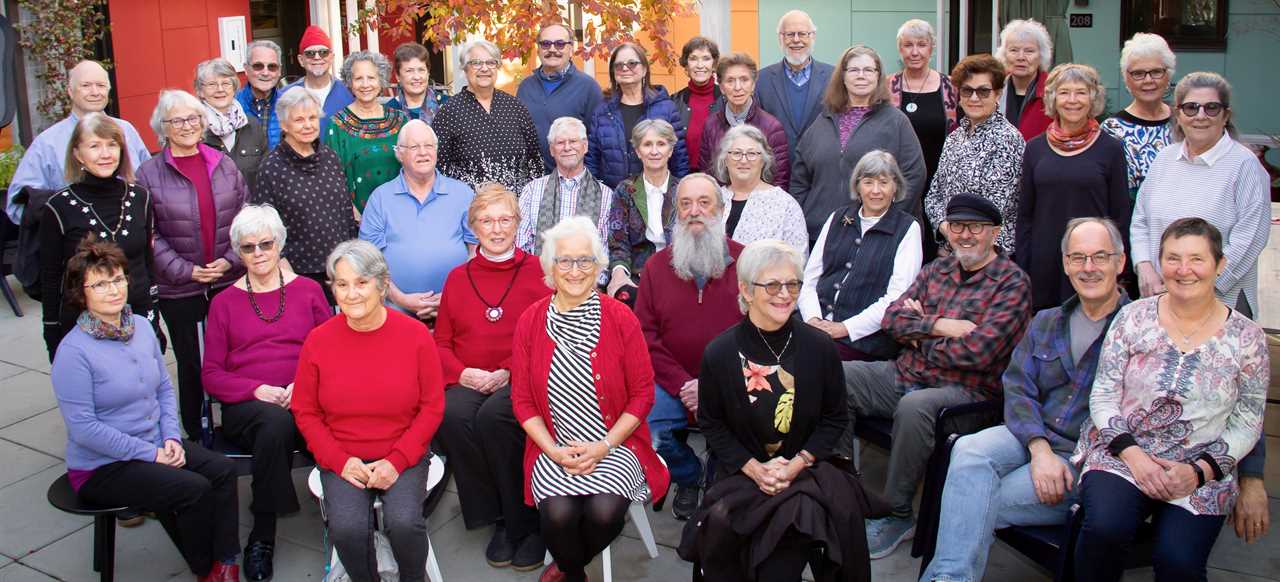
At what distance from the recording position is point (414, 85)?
6.32 metres

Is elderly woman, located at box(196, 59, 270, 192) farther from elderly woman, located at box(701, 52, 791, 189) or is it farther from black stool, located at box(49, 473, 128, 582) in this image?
elderly woman, located at box(701, 52, 791, 189)

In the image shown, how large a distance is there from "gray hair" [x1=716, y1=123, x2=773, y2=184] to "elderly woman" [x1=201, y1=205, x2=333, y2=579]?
1878mm

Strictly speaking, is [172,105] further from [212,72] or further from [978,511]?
[978,511]

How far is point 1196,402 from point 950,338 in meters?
0.96

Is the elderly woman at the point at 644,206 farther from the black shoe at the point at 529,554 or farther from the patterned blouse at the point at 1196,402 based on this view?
the patterned blouse at the point at 1196,402

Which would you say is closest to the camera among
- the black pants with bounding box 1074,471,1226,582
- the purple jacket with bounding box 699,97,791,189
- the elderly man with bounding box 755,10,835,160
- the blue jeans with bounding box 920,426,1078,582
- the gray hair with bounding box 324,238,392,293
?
the black pants with bounding box 1074,471,1226,582

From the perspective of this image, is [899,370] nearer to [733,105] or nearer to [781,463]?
[781,463]

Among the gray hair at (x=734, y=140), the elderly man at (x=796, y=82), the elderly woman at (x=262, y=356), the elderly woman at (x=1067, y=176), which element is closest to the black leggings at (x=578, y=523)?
the elderly woman at (x=262, y=356)

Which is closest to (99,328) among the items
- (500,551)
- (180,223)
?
(180,223)

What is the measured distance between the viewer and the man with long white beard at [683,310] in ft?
15.5

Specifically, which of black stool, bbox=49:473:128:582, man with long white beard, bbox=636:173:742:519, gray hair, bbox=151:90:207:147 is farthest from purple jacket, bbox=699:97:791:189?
black stool, bbox=49:473:128:582

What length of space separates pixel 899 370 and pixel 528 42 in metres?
3.31

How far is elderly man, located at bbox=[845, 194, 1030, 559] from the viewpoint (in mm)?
4355

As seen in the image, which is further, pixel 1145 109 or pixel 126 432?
pixel 1145 109
